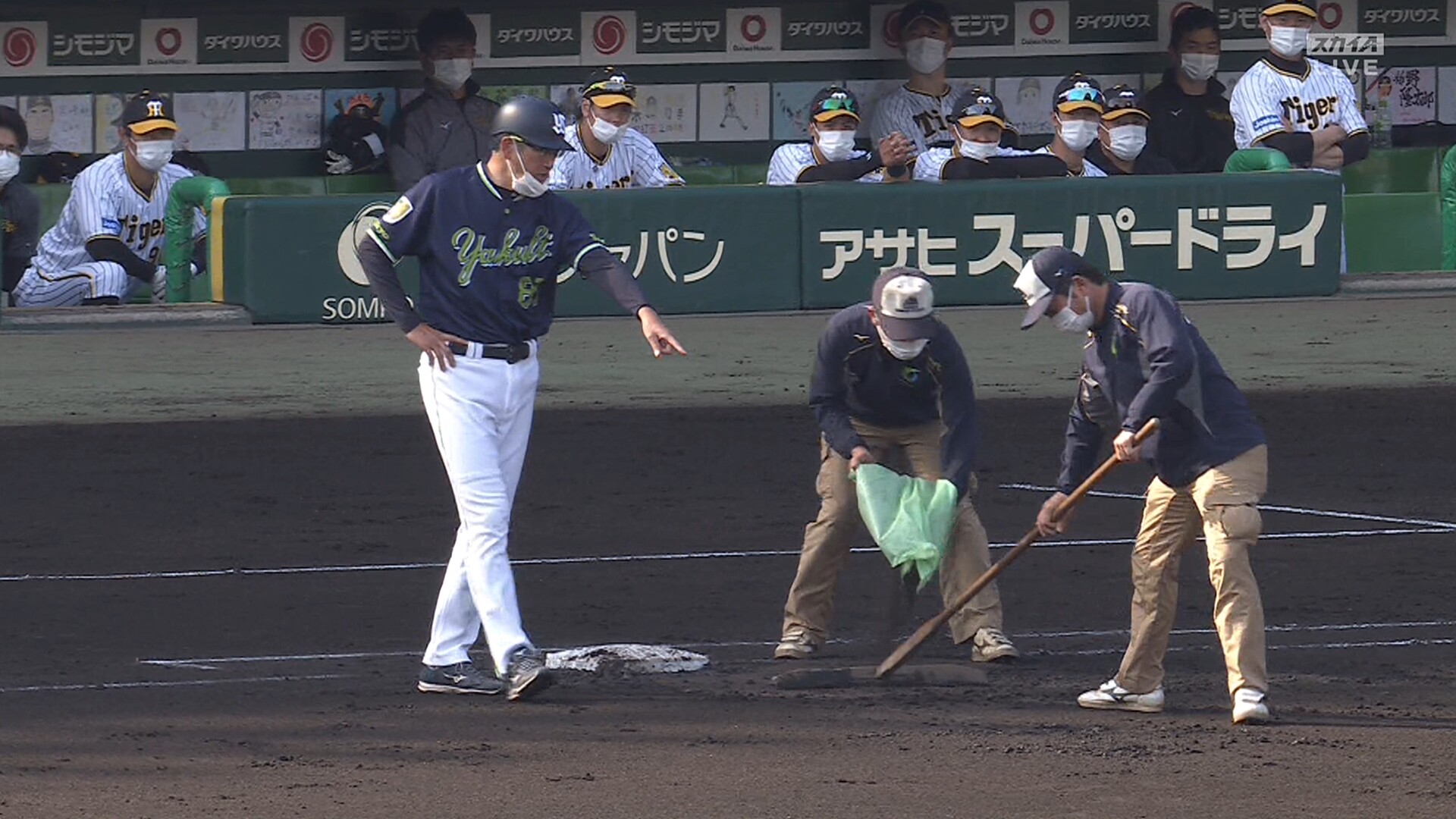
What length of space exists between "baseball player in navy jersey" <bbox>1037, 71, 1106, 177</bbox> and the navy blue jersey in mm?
8018

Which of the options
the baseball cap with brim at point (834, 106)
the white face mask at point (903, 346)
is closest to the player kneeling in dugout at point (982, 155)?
the baseball cap with brim at point (834, 106)

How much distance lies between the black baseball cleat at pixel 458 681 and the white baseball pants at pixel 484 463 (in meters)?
0.07

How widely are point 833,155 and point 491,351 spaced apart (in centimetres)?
810

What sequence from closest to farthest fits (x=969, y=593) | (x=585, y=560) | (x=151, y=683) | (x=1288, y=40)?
(x=969, y=593) → (x=151, y=683) → (x=585, y=560) → (x=1288, y=40)

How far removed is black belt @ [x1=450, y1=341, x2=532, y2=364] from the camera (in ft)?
24.6

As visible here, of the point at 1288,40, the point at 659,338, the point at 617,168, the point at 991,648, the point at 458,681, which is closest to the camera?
the point at 659,338

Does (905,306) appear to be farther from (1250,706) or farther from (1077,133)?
(1077,133)

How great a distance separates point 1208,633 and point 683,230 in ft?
22.6

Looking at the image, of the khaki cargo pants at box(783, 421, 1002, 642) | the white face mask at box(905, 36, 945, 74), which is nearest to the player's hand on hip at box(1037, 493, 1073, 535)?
the khaki cargo pants at box(783, 421, 1002, 642)

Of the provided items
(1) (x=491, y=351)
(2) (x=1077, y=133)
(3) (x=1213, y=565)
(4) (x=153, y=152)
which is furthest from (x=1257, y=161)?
(1) (x=491, y=351)

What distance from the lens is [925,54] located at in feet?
53.8

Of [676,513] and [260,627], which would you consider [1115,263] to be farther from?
[260,627]

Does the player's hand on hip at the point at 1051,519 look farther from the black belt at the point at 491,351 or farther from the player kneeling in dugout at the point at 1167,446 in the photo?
the black belt at the point at 491,351

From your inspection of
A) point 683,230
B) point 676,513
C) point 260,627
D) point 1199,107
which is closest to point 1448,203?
point 1199,107
